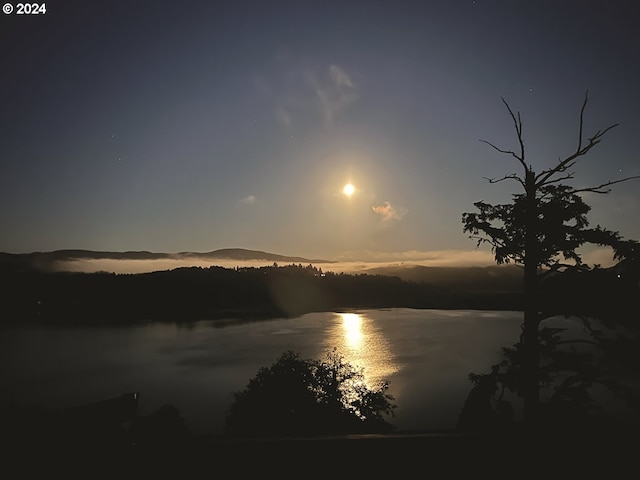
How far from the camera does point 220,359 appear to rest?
118875 millimetres

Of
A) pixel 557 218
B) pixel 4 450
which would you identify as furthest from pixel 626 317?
pixel 4 450

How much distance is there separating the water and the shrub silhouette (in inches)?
1707

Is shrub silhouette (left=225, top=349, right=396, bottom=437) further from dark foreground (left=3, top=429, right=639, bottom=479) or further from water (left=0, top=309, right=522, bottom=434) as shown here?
water (left=0, top=309, right=522, bottom=434)

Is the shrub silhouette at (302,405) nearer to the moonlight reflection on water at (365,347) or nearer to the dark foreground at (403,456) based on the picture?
the dark foreground at (403,456)

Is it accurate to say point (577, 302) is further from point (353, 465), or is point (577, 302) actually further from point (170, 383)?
point (170, 383)

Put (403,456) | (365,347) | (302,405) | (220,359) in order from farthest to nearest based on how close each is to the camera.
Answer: (365,347)
(220,359)
(302,405)
(403,456)

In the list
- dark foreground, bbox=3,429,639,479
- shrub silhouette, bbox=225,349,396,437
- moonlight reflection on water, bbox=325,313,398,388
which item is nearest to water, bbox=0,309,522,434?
moonlight reflection on water, bbox=325,313,398,388

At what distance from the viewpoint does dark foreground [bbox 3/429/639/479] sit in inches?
97.9

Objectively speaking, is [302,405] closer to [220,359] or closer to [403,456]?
[403,456]

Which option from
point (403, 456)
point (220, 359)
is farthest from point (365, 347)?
point (403, 456)

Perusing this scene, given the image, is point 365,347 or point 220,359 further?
point 365,347

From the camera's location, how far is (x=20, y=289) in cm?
17912

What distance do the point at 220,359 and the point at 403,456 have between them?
12640cm

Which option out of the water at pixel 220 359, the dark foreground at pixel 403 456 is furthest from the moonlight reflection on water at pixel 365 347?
the dark foreground at pixel 403 456
